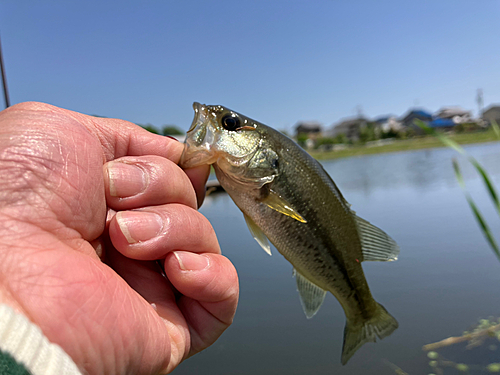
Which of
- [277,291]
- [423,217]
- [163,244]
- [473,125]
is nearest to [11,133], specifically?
[163,244]

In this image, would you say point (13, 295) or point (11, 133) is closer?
point (13, 295)

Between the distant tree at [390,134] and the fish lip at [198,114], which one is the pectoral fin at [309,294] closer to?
the fish lip at [198,114]

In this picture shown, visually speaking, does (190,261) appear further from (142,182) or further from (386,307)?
(386,307)

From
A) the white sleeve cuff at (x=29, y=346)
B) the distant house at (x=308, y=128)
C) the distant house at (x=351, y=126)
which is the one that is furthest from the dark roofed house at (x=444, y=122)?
the white sleeve cuff at (x=29, y=346)

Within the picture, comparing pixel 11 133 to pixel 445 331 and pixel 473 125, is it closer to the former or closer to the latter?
pixel 445 331

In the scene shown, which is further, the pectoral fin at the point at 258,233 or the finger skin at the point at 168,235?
the pectoral fin at the point at 258,233
